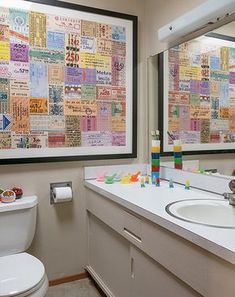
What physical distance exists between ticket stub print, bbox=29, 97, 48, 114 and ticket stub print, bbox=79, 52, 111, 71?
15.6 inches

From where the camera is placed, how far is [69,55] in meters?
2.05

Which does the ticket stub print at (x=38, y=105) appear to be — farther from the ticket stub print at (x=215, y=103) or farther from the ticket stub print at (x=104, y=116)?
the ticket stub print at (x=215, y=103)

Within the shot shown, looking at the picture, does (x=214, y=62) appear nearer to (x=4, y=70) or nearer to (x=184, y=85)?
(x=184, y=85)

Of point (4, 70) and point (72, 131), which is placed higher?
point (4, 70)

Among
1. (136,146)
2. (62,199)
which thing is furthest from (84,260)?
(136,146)

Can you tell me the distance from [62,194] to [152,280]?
890 mm

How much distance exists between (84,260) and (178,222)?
1.28 meters

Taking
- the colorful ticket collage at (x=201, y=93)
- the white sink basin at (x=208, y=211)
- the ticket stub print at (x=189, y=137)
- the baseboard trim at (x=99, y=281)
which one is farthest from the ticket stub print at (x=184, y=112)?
the baseboard trim at (x=99, y=281)

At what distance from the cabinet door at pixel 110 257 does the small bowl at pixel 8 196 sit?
0.60 metres

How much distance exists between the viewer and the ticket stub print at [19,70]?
6.19ft

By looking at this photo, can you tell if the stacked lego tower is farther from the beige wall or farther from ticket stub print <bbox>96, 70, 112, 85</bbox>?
ticket stub print <bbox>96, 70, 112, 85</bbox>

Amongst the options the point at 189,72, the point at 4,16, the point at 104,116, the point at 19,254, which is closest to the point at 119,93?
the point at 104,116

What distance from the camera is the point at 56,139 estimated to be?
203 centimetres

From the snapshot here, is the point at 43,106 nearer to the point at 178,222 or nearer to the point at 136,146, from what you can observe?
the point at 136,146
